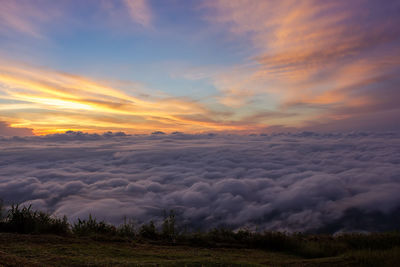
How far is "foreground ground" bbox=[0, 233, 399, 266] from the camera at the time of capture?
17.7ft

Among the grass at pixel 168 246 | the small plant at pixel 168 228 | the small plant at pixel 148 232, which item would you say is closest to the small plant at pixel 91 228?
the grass at pixel 168 246

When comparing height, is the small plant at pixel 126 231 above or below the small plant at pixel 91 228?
below

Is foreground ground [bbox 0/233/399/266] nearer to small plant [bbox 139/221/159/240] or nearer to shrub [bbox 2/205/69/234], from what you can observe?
shrub [bbox 2/205/69/234]

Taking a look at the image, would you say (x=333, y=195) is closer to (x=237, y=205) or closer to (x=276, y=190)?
(x=276, y=190)

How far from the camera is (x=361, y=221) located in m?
83.6

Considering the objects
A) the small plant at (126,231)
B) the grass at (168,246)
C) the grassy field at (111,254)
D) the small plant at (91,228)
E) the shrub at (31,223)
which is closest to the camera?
the grassy field at (111,254)

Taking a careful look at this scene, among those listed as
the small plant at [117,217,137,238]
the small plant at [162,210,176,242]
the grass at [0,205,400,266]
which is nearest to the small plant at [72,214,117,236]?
the grass at [0,205,400,266]

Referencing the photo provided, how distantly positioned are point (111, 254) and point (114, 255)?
122mm

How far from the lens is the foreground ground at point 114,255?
5398mm

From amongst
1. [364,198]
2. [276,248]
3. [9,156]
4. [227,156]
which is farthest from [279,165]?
[9,156]

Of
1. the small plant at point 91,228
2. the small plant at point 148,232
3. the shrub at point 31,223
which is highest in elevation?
the shrub at point 31,223

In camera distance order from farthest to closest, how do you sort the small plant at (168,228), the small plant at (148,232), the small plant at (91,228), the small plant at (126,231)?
the small plant at (168,228) < the small plant at (148,232) < the small plant at (126,231) < the small plant at (91,228)

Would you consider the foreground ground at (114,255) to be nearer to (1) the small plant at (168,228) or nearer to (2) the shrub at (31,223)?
(2) the shrub at (31,223)

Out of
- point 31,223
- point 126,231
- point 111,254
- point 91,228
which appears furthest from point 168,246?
point 31,223
